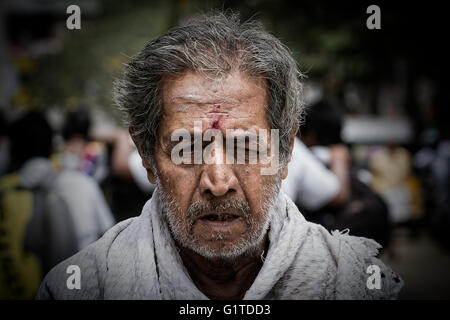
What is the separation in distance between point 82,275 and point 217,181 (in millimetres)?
603

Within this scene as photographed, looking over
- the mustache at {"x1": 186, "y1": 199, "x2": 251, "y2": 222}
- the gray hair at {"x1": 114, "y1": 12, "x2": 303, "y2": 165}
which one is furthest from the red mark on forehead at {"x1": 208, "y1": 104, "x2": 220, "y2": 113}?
the mustache at {"x1": 186, "y1": 199, "x2": 251, "y2": 222}

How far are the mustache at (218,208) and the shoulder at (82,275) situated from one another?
32 cm

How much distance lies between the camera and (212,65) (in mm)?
1354

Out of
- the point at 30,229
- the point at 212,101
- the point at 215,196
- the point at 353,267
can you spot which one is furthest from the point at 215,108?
the point at 30,229

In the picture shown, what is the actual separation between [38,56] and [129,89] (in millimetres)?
7919

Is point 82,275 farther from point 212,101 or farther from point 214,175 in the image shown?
point 212,101

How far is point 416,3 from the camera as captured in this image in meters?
2.12

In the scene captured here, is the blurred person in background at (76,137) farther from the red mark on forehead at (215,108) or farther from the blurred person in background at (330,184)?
the red mark on forehead at (215,108)

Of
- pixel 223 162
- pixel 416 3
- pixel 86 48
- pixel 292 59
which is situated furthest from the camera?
pixel 86 48

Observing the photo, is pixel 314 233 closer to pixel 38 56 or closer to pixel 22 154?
pixel 22 154

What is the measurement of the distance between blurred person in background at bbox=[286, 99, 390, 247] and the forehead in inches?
32.1

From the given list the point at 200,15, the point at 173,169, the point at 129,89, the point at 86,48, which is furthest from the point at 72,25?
the point at 86,48

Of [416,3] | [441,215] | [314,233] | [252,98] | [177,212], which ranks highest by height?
[416,3]

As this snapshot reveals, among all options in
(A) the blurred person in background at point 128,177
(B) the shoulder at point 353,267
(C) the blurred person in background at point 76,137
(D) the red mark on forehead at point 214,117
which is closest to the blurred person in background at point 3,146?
(C) the blurred person in background at point 76,137
